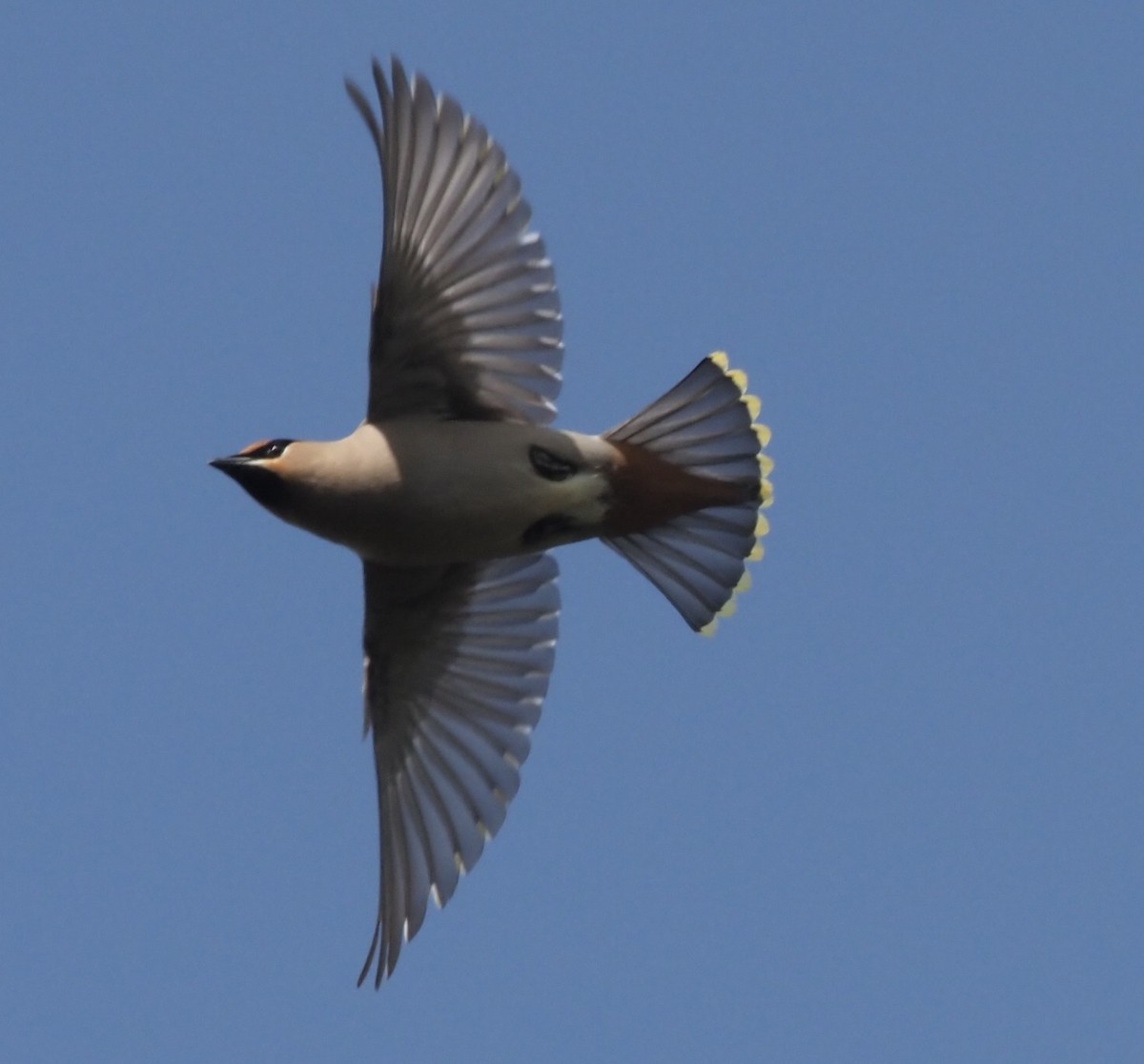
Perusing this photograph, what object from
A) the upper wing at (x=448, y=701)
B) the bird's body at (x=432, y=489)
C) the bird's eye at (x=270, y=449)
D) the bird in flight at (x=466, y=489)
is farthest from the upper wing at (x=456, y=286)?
the upper wing at (x=448, y=701)

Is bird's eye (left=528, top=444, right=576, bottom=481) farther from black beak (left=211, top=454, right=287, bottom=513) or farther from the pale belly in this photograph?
black beak (left=211, top=454, right=287, bottom=513)

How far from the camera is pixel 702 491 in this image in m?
9.65

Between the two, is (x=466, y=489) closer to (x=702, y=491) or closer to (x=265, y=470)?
(x=265, y=470)

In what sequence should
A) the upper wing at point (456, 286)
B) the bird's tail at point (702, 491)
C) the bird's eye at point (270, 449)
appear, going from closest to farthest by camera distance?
the upper wing at point (456, 286), the bird's eye at point (270, 449), the bird's tail at point (702, 491)

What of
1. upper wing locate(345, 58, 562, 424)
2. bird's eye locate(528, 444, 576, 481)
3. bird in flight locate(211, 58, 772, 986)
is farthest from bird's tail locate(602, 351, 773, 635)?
upper wing locate(345, 58, 562, 424)

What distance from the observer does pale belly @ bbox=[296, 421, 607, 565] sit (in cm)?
888

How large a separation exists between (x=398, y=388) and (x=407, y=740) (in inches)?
61.2

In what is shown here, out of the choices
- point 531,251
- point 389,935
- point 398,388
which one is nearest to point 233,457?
point 398,388

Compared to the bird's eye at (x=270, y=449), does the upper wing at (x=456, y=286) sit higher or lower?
higher

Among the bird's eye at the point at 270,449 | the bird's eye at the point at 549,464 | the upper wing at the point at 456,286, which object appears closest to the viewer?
the upper wing at the point at 456,286

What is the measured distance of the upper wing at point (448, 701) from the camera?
9750 mm

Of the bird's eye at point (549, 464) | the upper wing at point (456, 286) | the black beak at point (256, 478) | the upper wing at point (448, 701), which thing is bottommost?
the upper wing at point (448, 701)

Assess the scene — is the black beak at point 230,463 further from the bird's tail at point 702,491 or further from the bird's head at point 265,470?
the bird's tail at point 702,491

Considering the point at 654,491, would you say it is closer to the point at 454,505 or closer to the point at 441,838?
the point at 454,505
